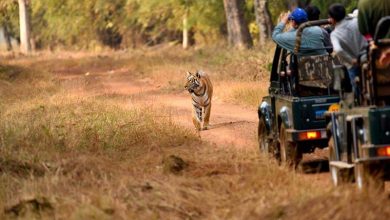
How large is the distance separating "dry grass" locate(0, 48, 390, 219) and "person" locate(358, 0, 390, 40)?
1.58m

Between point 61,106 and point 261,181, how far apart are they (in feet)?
33.1

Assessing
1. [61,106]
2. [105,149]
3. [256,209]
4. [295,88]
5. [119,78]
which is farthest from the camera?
[119,78]

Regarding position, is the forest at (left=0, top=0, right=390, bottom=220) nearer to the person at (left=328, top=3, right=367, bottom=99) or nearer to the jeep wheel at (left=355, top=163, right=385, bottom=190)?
the jeep wheel at (left=355, top=163, right=385, bottom=190)

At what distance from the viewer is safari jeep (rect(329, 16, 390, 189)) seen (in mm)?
8898

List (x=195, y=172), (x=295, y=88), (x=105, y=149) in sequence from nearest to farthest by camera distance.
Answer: (x=195, y=172) → (x=295, y=88) → (x=105, y=149)

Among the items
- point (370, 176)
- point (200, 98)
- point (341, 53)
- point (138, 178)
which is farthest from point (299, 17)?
point (200, 98)

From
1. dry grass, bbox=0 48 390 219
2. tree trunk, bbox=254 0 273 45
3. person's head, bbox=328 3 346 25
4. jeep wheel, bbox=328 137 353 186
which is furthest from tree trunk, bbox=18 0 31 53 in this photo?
jeep wheel, bbox=328 137 353 186

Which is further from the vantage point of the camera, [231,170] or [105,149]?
→ [105,149]

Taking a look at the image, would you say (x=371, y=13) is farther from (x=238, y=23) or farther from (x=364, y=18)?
(x=238, y=23)

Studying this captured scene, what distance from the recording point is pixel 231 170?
11.1 meters

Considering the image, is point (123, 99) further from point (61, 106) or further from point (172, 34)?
point (172, 34)

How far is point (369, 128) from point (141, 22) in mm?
50105

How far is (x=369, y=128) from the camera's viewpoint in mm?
8922

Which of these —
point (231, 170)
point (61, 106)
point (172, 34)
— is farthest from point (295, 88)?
point (172, 34)
